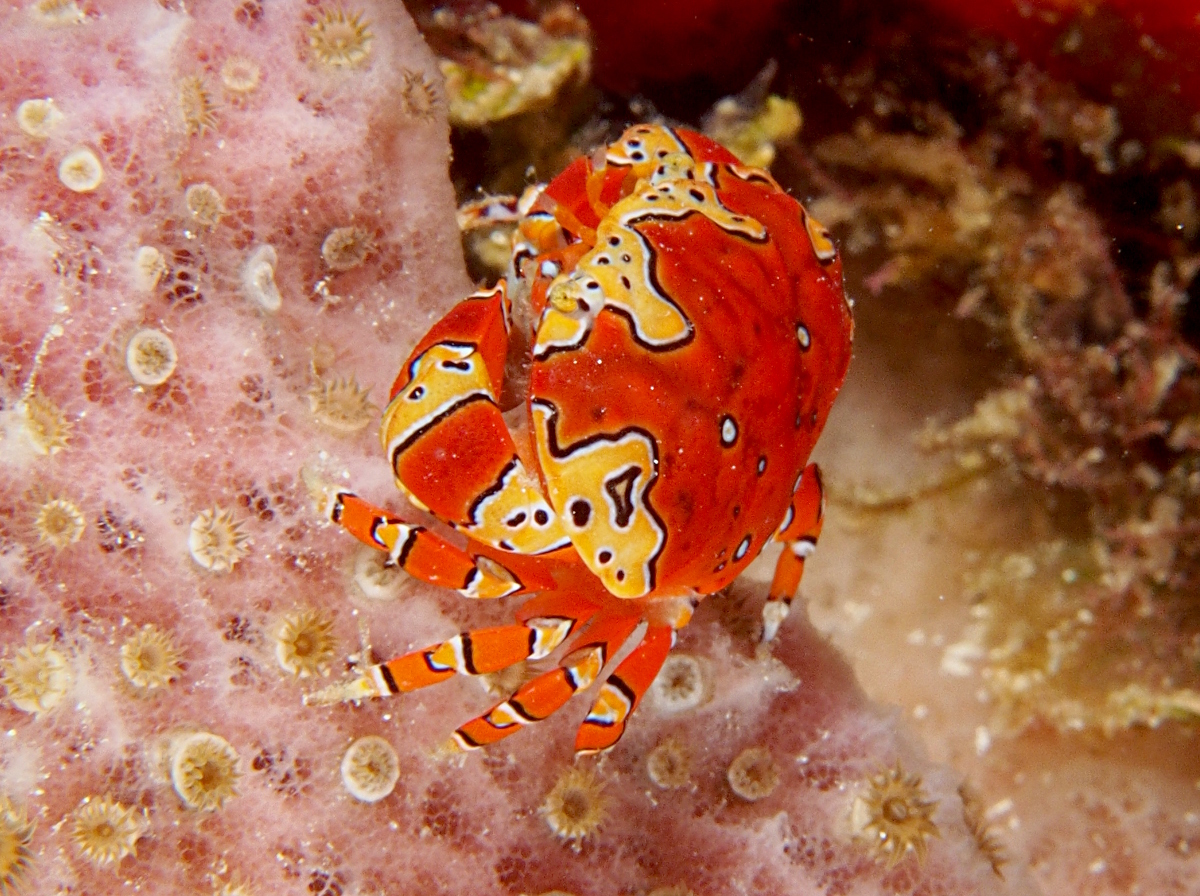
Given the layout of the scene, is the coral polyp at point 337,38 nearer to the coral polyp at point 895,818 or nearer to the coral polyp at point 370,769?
the coral polyp at point 370,769

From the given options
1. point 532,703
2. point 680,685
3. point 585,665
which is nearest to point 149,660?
point 532,703

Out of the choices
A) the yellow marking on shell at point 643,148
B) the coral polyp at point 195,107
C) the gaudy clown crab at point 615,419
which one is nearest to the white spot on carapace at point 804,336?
the gaudy clown crab at point 615,419

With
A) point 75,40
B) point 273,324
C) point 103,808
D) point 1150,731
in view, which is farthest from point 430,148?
point 1150,731

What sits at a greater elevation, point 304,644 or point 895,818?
point 304,644

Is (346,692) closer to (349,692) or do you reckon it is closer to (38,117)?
(349,692)

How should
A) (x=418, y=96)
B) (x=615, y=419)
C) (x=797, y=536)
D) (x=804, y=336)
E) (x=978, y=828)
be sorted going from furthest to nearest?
(x=797, y=536)
(x=978, y=828)
(x=418, y=96)
(x=804, y=336)
(x=615, y=419)
